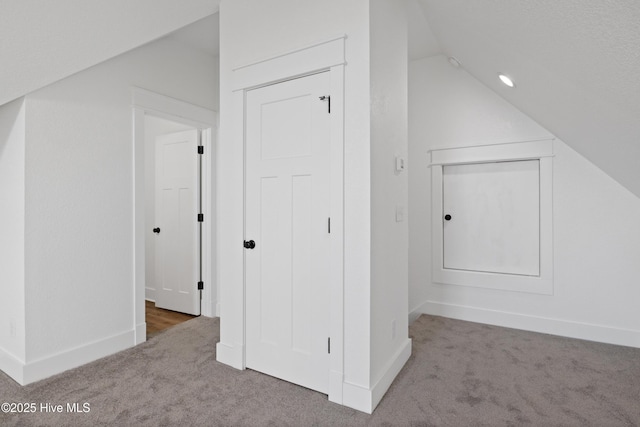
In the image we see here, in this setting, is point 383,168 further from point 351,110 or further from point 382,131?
point 351,110

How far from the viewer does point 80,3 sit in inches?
63.8

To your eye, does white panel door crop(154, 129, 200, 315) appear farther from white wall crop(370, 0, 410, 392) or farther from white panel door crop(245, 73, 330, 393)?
white wall crop(370, 0, 410, 392)

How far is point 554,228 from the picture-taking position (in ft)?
10.1

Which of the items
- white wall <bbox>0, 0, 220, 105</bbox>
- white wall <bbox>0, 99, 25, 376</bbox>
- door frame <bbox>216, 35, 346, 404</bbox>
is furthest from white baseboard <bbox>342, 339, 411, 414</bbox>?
white wall <bbox>0, 0, 220, 105</bbox>

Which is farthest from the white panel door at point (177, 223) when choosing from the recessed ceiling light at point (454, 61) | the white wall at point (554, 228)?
the recessed ceiling light at point (454, 61)

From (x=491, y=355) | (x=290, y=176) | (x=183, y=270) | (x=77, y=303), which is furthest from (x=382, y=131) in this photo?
(x=183, y=270)

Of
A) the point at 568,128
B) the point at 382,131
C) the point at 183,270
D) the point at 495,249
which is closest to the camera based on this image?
the point at 382,131

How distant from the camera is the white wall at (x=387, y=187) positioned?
1.97 m

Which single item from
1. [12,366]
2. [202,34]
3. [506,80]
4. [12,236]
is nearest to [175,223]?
[12,236]

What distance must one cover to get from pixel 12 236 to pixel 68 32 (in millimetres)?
1465

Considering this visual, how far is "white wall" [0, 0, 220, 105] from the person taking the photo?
156 cm

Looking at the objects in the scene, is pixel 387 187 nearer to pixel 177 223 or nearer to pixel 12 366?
pixel 177 223

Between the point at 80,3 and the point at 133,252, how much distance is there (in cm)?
189

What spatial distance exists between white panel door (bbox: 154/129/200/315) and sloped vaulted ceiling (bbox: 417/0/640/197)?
2.80 m
